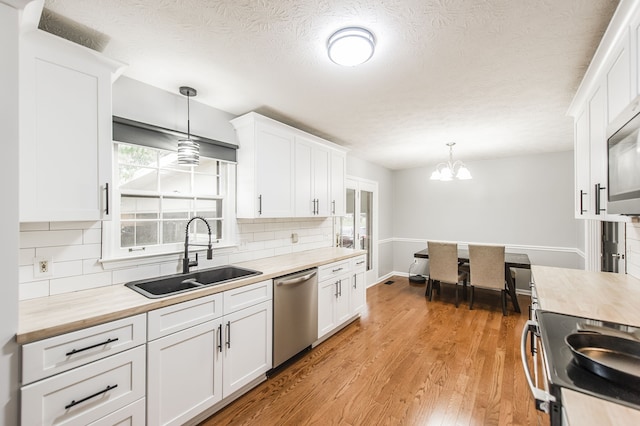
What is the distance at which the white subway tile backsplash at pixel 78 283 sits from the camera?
5.66ft

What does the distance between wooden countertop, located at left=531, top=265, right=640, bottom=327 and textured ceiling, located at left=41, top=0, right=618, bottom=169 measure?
153 cm

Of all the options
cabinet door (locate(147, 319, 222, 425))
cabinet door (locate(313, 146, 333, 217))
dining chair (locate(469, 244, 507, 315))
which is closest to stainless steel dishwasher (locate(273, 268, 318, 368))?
cabinet door (locate(147, 319, 222, 425))

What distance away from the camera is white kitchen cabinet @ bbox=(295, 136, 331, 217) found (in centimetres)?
313

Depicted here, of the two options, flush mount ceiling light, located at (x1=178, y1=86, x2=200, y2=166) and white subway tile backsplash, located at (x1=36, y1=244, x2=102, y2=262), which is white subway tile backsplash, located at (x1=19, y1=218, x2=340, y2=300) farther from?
flush mount ceiling light, located at (x1=178, y1=86, x2=200, y2=166)

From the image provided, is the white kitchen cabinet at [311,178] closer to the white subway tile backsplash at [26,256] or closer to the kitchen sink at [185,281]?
the kitchen sink at [185,281]

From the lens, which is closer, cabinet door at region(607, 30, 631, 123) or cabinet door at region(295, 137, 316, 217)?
cabinet door at region(607, 30, 631, 123)

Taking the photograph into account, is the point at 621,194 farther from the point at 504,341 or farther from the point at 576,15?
the point at 504,341

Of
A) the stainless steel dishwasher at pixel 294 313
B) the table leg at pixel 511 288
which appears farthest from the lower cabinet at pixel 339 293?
the table leg at pixel 511 288

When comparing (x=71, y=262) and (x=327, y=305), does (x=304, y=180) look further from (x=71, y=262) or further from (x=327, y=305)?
(x=71, y=262)

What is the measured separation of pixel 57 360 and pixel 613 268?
4.74 m

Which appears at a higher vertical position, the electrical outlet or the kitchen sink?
the electrical outlet

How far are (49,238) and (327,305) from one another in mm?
2321

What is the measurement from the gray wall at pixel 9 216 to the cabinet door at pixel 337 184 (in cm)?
288

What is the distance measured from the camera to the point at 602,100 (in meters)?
1.78
